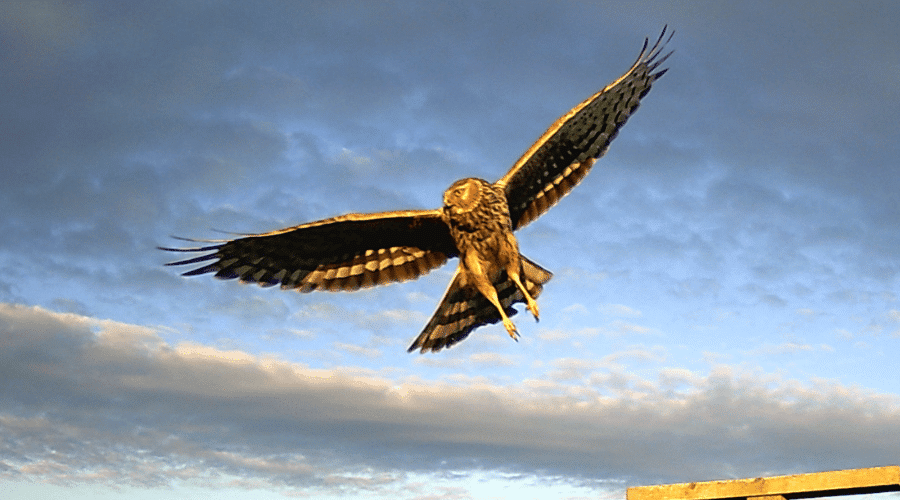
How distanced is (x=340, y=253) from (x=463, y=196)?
1720mm

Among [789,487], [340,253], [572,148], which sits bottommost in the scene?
[789,487]

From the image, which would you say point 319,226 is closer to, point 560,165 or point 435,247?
point 435,247

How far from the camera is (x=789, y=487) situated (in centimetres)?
602

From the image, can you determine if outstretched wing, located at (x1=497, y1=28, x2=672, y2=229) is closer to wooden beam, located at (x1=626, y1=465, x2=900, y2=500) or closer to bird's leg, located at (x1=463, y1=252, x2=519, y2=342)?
bird's leg, located at (x1=463, y1=252, x2=519, y2=342)

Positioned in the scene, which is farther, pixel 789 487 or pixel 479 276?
pixel 479 276

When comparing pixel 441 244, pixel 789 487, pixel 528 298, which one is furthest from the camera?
pixel 441 244

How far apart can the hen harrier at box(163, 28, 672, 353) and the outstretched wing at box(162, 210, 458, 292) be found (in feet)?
0.03

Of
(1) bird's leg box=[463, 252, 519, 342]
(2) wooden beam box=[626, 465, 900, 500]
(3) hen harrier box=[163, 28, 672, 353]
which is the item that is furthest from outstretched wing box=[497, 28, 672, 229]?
(2) wooden beam box=[626, 465, 900, 500]

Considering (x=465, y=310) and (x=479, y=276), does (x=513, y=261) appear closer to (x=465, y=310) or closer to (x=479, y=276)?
(x=479, y=276)

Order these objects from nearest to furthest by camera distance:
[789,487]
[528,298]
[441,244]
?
1. [789,487]
2. [528,298]
3. [441,244]

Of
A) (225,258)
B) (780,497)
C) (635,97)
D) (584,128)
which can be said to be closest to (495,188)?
(584,128)

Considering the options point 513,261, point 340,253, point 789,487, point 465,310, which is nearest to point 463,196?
point 513,261

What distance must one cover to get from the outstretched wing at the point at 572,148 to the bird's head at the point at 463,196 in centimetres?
55

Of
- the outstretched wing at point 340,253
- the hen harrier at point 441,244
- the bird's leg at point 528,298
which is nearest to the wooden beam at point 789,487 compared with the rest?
the bird's leg at point 528,298
